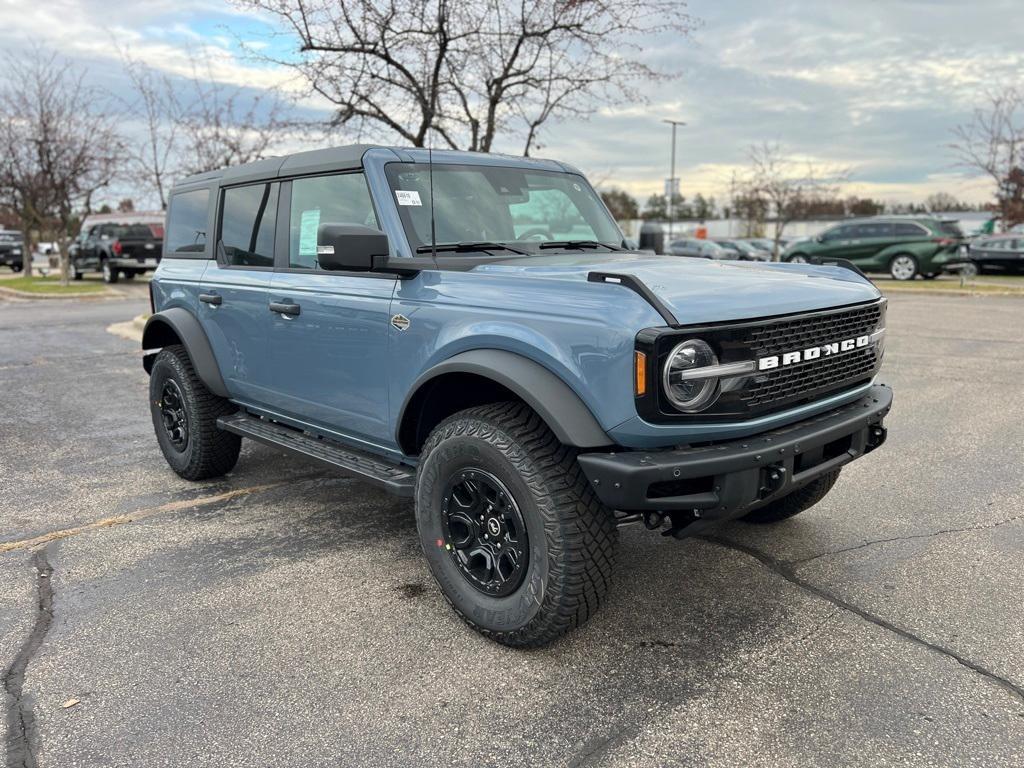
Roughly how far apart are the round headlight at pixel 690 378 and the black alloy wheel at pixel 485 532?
2.32 ft

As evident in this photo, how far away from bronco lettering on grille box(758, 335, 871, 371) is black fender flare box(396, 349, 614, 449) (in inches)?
25.2

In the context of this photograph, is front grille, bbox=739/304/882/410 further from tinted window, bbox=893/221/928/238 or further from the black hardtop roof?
tinted window, bbox=893/221/928/238

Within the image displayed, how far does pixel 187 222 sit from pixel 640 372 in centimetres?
381

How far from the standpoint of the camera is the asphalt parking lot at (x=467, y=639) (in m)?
2.38

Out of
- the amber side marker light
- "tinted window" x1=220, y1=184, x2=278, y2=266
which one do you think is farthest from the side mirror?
"tinted window" x1=220, y1=184, x2=278, y2=266

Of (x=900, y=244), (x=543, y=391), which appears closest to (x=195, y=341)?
(x=543, y=391)

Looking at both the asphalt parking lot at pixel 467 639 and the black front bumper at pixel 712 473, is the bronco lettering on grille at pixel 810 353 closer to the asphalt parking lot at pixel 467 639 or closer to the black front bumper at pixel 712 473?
the black front bumper at pixel 712 473

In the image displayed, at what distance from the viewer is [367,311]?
11.3ft

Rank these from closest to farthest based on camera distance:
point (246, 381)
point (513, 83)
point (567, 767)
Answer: point (567, 767), point (246, 381), point (513, 83)

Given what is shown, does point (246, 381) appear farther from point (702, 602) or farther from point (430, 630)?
point (702, 602)

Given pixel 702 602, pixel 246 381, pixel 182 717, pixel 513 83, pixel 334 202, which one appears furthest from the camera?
pixel 513 83

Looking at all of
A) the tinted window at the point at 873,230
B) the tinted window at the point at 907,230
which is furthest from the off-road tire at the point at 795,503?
the tinted window at the point at 873,230

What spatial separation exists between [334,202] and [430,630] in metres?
2.09

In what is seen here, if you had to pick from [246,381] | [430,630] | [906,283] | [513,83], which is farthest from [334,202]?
[906,283]
